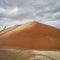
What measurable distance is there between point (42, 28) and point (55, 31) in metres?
1.83

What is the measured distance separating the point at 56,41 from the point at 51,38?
0.97 m

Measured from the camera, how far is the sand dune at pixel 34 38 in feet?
59.4

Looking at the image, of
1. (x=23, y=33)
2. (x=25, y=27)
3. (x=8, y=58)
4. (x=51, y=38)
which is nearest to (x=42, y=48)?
(x=51, y=38)

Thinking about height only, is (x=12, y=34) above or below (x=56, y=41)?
above

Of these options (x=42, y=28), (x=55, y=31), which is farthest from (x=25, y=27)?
(x=55, y=31)

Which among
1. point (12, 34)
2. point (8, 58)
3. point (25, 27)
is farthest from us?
point (25, 27)

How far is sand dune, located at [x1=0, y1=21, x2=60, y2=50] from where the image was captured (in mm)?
18109

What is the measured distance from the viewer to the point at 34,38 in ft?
64.0

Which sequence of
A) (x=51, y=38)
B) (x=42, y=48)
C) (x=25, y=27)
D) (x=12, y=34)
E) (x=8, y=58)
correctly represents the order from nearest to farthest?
(x=8, y=58)
(x=42, y=48)
(x=51, y=38)
(x=12, y=34)
(x=25, y=27)

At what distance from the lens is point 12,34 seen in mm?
20641

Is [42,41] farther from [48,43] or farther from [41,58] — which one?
[41,58]

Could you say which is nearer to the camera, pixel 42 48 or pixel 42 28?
pixel 42 48

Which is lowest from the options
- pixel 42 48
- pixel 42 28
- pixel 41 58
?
pixel 41 58

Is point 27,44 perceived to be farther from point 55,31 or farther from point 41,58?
point 41,58
